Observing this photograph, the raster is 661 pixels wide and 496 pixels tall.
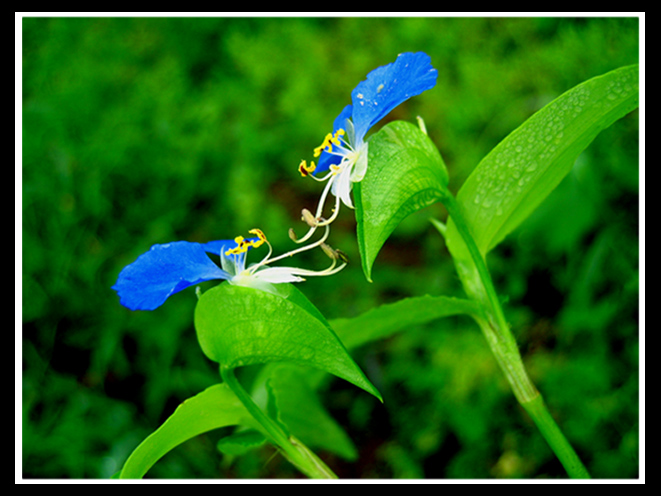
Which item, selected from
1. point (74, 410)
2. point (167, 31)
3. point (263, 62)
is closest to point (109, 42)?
point (167, 31)

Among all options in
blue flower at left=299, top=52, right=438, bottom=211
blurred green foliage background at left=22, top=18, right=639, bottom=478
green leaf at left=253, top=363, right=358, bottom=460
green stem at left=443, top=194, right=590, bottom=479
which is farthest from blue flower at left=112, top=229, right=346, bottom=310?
blurred green foliage background at left=22, top=18, right=639, bottom=478

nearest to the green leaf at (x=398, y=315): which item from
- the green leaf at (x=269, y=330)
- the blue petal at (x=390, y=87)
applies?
the green leaf at (x=269, y=330)

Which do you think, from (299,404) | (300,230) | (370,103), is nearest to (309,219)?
(370,103)

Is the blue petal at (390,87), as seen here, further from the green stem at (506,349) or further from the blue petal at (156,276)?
the blue petal at (156,276)

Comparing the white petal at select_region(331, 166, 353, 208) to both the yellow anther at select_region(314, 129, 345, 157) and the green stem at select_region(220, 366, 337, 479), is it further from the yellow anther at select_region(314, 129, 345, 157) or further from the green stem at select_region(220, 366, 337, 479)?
the green stem at select_region(220, 366, 337, 479)

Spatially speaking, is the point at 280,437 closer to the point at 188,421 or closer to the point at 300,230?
the point at 188,421

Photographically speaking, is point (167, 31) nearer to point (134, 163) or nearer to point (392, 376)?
point (134, 163)

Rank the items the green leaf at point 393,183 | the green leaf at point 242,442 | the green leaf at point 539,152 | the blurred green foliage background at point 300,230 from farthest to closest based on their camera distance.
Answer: the blurred green foliage background at point 300,230 < the green leaf at point 242,442 < the green leaf at point 539,152 < the green leaf at point 393,183
